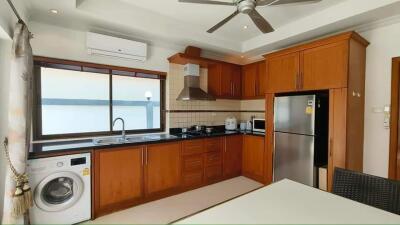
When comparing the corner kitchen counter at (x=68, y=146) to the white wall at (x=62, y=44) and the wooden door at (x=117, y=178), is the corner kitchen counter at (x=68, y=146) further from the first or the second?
the white wall at (x=62, y=44)

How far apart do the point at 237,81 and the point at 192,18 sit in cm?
173

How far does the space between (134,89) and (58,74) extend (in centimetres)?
103

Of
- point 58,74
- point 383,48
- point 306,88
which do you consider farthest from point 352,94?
point 58,74

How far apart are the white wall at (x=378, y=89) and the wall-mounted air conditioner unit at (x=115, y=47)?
3118mm

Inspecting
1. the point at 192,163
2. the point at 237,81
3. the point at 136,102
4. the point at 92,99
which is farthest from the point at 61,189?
the point at 237,81

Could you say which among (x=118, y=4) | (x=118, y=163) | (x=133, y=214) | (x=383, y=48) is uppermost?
(x=118, y=4)

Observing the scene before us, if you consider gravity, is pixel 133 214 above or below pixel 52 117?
below

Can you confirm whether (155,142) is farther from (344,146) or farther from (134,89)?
(344,146)

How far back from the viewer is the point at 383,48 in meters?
2.39

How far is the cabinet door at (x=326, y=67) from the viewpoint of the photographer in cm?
225

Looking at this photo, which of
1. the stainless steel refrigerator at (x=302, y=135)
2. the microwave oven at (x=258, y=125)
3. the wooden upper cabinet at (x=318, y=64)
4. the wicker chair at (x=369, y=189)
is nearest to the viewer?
the wicker chair at (x=369, y=189)

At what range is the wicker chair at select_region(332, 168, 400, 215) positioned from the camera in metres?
1.20

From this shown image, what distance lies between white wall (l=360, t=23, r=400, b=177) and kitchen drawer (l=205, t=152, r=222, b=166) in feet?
6.59

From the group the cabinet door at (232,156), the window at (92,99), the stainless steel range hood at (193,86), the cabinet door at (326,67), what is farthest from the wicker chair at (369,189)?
the window at (92,99)
